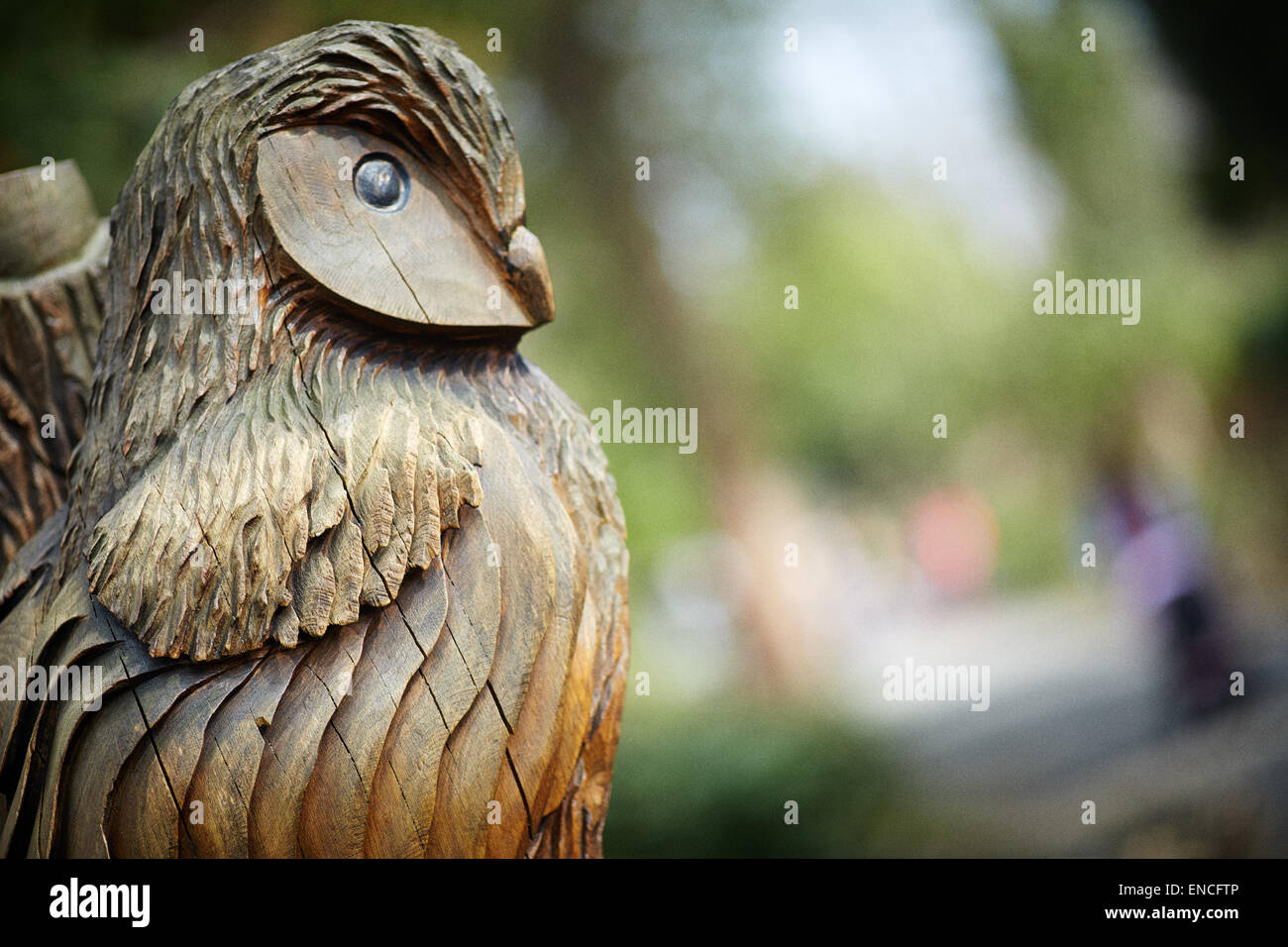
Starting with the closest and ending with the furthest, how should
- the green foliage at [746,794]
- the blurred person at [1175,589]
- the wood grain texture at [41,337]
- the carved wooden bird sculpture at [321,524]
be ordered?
the carved wooden bird sculpture at [321,524]
the wood grain texture at [41,337]
the green foliage at [746,794]
the blurred person at [1175,589]

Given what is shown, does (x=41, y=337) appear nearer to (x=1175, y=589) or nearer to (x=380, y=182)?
(x=380, y=182)

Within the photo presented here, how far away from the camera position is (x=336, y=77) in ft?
3.94

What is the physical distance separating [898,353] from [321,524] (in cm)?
779

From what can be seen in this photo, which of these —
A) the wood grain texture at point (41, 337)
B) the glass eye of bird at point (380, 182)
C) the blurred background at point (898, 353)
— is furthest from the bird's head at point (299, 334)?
the blurred background at point (898, 353)

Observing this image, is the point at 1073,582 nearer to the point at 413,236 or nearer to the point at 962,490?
the point at 962,490

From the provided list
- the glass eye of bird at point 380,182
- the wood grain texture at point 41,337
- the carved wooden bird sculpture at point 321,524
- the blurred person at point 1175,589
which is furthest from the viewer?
the blurred person at point 1175,589

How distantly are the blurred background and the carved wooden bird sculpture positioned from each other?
2.65 m

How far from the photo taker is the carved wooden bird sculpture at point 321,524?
1.10 metres

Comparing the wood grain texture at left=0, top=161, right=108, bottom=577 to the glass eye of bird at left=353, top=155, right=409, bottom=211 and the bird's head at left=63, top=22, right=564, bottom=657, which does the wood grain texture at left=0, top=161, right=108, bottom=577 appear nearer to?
the bird's head at left=63, top=22, right=564, bottom=657

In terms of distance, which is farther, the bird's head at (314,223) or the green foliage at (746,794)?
the green foliage at (746,794)

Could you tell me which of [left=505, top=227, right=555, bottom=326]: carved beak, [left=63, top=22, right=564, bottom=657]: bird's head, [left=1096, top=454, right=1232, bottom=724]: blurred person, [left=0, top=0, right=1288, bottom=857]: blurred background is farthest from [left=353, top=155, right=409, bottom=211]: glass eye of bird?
[left=1096, top=454, right=1232, bottom=724]: blurred person

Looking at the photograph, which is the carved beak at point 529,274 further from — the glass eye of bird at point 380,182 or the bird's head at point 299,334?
the glass eye of bird at point 380,182

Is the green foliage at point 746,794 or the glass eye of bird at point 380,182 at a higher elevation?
the glass eye of bird at point 380,182

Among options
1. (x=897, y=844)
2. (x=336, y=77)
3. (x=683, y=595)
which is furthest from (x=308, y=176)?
(x=683, y=595)
